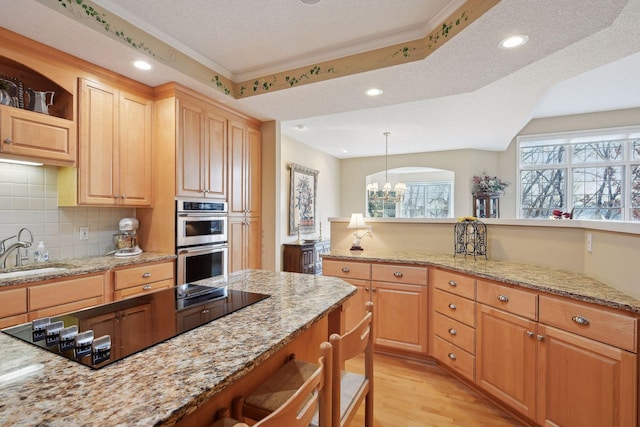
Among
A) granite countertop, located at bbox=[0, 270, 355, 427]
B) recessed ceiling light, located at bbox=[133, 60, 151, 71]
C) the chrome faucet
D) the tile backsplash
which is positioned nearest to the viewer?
granite countertop, located at bbox=[0, 270, 355, 427]

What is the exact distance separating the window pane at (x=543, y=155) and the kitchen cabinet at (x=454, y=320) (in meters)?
4.86

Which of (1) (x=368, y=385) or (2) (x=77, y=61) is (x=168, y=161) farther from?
(1) (x=368, y=385)

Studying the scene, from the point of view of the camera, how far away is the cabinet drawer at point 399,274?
269 cm

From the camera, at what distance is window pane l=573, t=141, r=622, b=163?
17.7 feet

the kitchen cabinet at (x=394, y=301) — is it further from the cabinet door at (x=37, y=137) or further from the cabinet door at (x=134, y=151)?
the cabinet door at (x=37, y=137)

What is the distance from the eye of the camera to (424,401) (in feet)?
7.30

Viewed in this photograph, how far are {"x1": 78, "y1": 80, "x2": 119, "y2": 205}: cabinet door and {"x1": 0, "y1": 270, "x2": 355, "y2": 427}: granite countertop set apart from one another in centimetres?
182

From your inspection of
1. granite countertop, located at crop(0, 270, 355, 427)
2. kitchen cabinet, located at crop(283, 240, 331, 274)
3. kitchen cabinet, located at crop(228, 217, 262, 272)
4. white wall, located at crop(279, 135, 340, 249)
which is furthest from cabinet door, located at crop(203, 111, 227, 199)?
granite countertop, located at crop(0, 270, 355, 427)

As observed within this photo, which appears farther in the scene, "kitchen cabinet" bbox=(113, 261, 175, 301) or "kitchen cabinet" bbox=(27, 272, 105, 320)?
"kitchen cabinet" bbox=(113, 261, 175, 301)

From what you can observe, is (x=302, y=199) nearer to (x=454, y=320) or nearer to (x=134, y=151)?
(x=134, y=151)

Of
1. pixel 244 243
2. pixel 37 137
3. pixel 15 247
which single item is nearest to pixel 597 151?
pixel 244 243

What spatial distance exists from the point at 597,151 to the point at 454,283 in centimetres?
518

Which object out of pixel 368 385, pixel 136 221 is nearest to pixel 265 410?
pixel 368 385

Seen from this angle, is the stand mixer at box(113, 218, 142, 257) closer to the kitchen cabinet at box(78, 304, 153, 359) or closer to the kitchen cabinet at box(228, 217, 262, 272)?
the kitchen cabinet at box(228, 217, 262, 272)
